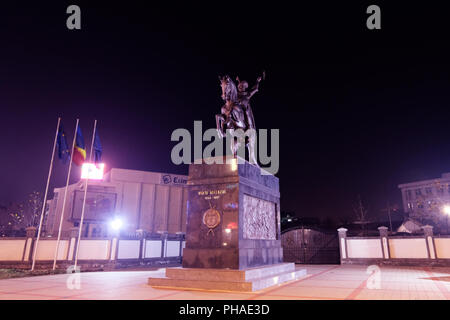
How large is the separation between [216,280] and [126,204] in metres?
35.9

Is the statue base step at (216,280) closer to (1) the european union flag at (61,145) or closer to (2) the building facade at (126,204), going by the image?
(1) the european union flag at (61,145)

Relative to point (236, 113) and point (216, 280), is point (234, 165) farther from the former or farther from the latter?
point (216, 280)

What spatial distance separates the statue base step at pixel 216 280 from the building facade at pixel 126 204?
31.7 metres

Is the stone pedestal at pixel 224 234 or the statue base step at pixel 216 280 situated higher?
the stone pedestal at pixel 224 234

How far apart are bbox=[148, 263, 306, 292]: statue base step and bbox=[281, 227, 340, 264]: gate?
11.8 m

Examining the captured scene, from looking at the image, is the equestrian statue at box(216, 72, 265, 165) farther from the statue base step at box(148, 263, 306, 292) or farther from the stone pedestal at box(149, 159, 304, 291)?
the statue base step at box(148, 263, 306, 292)

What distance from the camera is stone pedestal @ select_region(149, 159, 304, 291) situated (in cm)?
806

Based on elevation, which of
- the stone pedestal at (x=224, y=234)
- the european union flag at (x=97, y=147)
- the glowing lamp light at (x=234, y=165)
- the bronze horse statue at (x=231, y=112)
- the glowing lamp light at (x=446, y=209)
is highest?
the european union flag at (x=97, y=147)

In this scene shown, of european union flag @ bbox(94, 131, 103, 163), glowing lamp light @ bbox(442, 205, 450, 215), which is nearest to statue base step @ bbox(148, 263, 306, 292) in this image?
european union flag @ bbox(94, 131, 103, 163)

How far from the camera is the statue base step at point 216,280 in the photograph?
7.54 meters

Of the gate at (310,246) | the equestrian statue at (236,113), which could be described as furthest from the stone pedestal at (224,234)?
the gate at (310,246)

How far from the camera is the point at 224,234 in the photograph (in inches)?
339
